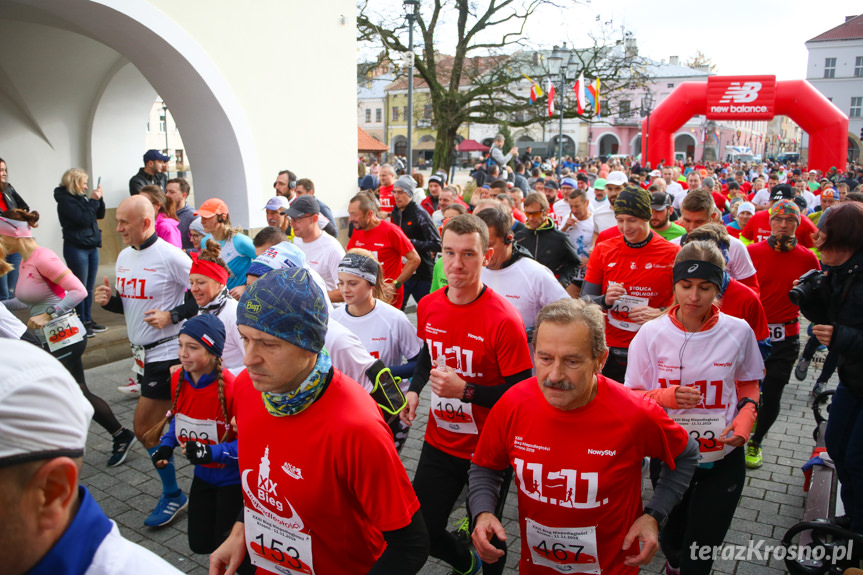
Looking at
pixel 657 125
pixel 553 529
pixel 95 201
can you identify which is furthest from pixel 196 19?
pixel 657 125

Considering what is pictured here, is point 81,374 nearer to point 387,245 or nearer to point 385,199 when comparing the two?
point 387,245

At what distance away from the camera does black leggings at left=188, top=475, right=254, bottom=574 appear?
3.35 m

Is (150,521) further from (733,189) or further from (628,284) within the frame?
(733,189)

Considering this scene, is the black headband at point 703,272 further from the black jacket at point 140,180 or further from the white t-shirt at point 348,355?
the black jacket at point 140,180

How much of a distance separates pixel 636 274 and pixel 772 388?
1.53 m

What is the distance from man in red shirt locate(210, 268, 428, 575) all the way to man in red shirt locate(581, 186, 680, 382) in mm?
3071

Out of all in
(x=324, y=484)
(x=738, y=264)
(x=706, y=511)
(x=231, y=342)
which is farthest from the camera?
(x=738, y=264)

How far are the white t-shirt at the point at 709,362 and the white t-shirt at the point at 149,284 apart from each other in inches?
136

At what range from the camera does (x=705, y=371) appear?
327 centimetres

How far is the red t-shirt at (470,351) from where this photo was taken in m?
3.36

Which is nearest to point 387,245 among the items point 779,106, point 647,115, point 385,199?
point 385,199

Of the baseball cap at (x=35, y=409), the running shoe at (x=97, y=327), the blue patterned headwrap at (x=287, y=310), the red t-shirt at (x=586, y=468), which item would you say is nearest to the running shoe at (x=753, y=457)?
the red t-shirt at (x=586, y=468)

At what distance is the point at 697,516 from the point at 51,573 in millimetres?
2926

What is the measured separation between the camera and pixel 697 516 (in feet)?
10.4
